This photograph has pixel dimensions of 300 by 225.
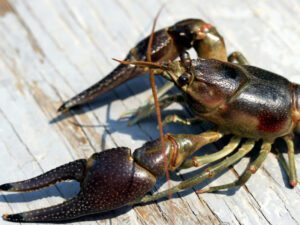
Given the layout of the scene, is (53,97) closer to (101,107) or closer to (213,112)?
(101,107)

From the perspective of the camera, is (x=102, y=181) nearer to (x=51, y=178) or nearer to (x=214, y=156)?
(x=51, y=178)

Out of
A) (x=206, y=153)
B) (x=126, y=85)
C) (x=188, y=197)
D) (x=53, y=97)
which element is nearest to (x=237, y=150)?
(x=206, y=153)

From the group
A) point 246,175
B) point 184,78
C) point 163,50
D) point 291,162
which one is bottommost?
point 291,162

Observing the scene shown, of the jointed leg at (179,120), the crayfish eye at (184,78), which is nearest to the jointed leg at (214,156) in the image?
the jointed leg at (179,120)

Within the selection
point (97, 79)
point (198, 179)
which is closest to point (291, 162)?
point (198, 179)

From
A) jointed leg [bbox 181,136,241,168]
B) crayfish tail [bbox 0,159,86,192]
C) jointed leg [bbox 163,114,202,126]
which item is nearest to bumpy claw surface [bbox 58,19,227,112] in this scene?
jointed leg [bbox 163,114,202,126]

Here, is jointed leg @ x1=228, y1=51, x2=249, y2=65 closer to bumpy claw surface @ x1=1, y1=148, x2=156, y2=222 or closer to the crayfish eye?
the crayfish eye
